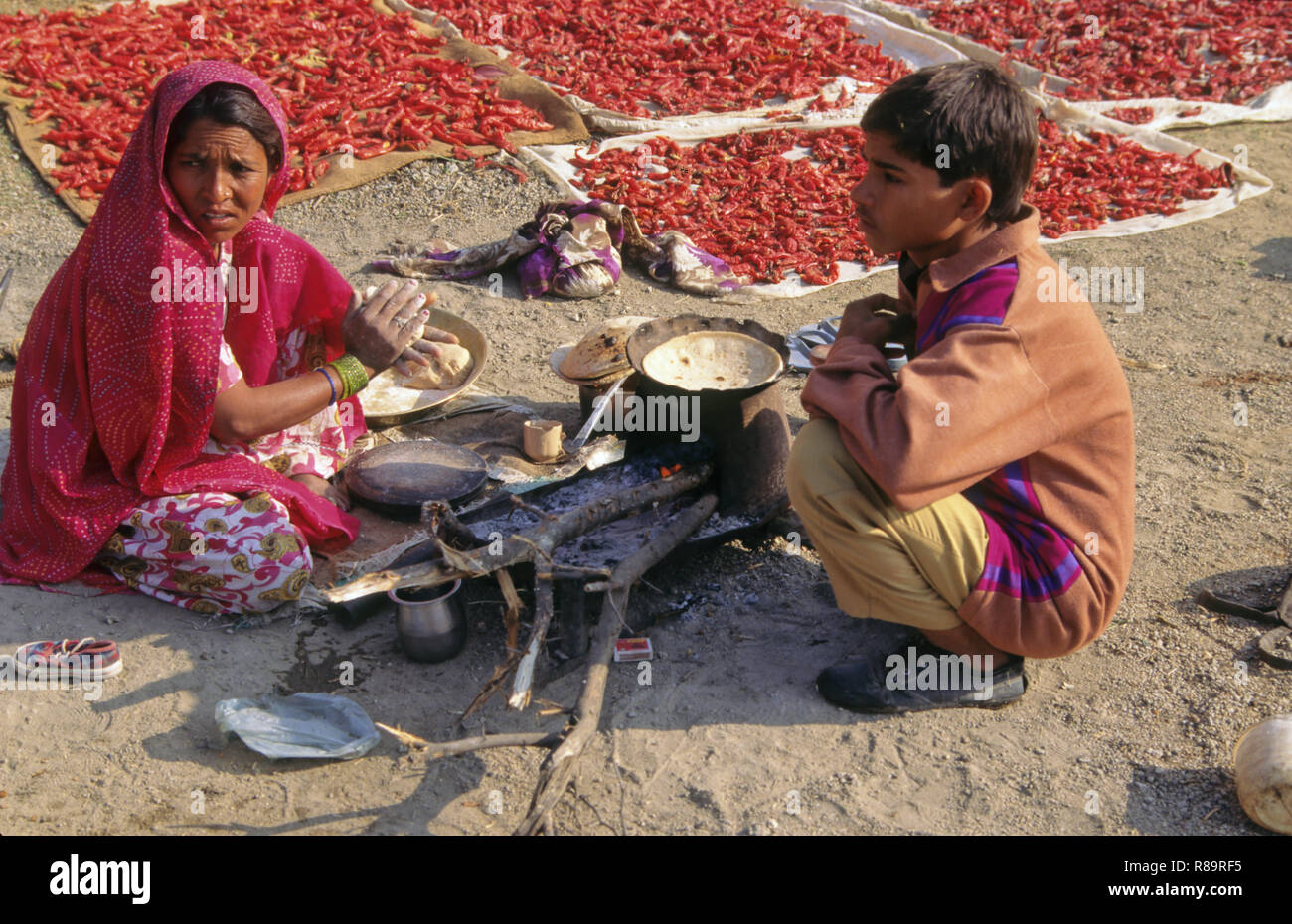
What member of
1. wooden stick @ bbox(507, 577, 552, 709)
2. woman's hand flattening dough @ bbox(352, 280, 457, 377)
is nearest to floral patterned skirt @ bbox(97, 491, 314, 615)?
Result: woman's hand flattening dough @ bbox(352, 280, 457, 377)

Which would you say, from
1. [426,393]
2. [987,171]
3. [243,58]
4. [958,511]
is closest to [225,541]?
[426,393]

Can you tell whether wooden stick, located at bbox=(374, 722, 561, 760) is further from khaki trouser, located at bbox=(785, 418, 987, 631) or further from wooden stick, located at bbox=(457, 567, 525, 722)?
khaki trouser, located at bbox=(785, 418, 987, 631)

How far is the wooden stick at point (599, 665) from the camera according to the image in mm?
2600

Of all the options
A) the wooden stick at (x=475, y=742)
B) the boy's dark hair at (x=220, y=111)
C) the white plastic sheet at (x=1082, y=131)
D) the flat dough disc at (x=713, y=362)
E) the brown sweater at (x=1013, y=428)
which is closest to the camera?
the wooden stick at (x=475, y=742)

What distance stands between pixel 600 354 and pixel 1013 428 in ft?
7.35

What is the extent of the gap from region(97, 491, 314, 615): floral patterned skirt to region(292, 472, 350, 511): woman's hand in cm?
37

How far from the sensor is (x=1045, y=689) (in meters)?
3.28

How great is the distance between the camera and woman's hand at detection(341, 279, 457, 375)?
3600mm

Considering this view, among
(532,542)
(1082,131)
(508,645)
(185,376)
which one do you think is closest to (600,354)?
(532,542)

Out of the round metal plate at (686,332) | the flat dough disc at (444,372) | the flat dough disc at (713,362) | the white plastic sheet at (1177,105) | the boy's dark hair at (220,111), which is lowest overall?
the flat dough disc at (444,372)

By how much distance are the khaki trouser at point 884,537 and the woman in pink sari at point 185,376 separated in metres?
1.54

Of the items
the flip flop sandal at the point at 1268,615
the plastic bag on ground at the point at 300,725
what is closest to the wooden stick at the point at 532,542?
the plastic bag on ground at the point at 300,725

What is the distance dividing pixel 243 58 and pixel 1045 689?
710 centimetres

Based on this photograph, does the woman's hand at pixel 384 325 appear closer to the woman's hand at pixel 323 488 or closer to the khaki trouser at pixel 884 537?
the woman's hand at pixel 323 488
